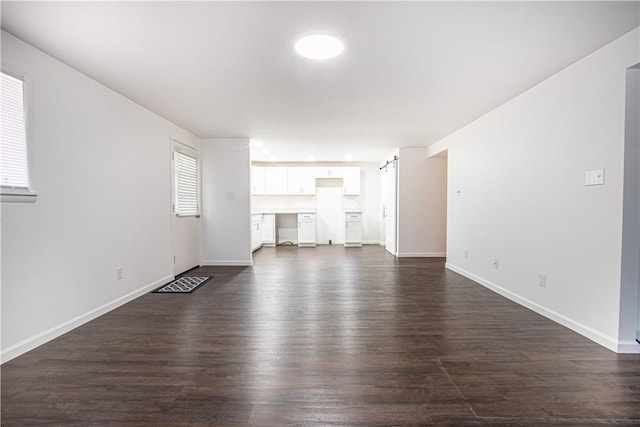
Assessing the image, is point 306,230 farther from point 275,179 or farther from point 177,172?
point 177,172

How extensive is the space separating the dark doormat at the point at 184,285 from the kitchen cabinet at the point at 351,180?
4.55 m

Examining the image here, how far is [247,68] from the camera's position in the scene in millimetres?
2475

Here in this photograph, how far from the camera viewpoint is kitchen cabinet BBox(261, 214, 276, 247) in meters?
7.88

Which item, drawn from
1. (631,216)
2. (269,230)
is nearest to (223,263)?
(269,230)

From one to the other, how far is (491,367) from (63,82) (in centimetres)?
393

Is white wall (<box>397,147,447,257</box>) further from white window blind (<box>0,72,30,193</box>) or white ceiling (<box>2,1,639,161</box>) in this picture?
white window blind (<box>0,72,30,193</box>)

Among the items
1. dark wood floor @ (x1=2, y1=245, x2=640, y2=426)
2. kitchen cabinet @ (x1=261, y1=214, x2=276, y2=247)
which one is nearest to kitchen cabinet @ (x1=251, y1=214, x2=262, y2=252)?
kitchen cabinet @ (x1=261, y1=214, x2=276, y2=247)

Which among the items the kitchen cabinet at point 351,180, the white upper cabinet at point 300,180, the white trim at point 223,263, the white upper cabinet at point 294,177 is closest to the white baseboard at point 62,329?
the white trim at point 223,263

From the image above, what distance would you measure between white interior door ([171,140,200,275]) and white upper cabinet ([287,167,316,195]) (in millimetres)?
A: 3148

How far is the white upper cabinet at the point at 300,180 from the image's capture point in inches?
311

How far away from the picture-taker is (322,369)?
1.87 metres

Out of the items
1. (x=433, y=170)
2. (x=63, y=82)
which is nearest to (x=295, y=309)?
(x=63, y=82)

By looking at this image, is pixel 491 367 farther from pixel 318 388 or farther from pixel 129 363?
pixel 129 363

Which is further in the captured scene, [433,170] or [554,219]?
[433,170]
